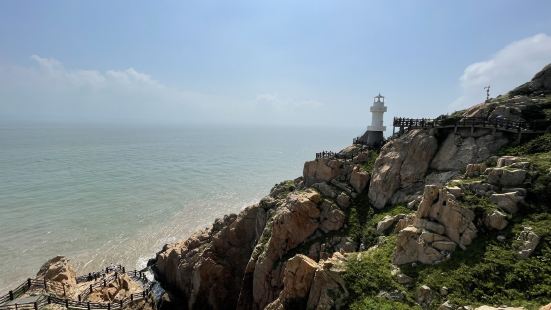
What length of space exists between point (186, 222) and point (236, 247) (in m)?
24.6

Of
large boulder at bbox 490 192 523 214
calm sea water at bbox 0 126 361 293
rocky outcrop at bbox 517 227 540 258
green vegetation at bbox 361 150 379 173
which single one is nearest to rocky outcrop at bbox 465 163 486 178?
large boulder at bbox 490 192 523 214

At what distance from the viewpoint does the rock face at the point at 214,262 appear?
30.0 m

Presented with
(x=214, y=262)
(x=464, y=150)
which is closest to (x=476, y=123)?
(x=464, y=150)

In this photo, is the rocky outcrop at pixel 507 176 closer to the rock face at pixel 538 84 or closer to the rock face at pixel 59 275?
the rock face at pixel 538 84

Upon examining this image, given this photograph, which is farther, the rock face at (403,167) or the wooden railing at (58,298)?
the rock face at (403,167)

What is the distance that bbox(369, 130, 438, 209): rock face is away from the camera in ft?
91.2

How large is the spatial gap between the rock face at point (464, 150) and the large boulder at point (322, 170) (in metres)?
8.60

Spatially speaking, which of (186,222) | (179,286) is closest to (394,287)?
(179,286)

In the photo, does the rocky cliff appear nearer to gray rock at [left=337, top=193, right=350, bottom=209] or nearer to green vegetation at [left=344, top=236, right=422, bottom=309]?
green vegetation at [left=344, top=236, right=422, bottom=309]

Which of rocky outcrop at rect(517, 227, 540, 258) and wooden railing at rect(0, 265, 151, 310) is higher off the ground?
rocky outcrop at rect(517, 227, 540, 258)

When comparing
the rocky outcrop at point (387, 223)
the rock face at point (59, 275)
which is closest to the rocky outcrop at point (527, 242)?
the rocky outcrop at point (387, 223)

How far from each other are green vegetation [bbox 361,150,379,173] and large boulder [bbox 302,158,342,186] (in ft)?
8.29

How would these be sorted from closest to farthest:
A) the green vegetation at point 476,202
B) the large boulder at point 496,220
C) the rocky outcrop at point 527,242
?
the rocky outcrop at point 527,242 < the large boulder at point 496,220 < the green vegetation at point 476,202

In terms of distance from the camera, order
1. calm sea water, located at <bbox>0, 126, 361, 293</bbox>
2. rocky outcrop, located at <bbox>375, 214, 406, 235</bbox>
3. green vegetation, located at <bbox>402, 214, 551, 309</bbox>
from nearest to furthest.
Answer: green vegetation, located at <bbox>402, 214, 551, 309</bbox>, rocky outcrop, located at <bbox>375, 214, 406, 235</bbox>, calm sea water, located at <bbox>0, 126, 361, 293</bbox>
